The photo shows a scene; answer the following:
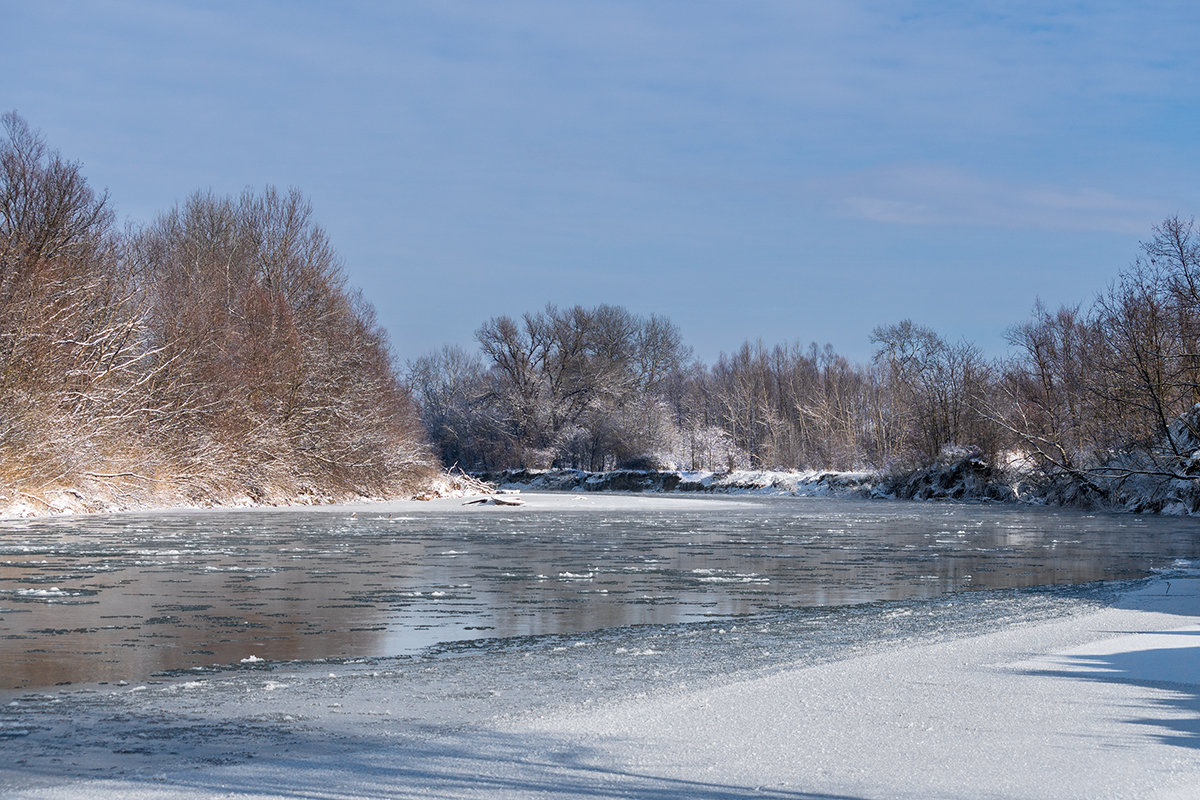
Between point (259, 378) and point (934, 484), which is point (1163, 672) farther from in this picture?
point (934, 484)

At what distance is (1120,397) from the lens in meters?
29.5

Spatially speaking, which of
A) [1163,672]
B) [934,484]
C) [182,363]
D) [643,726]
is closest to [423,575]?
[643,726]

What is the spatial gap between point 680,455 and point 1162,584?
173 ft

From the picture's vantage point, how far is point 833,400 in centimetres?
7756

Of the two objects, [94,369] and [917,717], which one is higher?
[94,369]

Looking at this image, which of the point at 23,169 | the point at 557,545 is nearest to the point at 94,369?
the point at 23,169

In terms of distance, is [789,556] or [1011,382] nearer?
[789,556]

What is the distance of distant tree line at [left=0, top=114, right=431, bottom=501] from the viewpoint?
20.7 m

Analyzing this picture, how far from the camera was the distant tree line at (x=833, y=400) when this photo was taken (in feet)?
93.7

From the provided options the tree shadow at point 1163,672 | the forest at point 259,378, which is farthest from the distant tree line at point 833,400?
the tree shadow at point 1163,672

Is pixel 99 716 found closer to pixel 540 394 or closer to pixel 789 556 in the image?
pixel 789 556

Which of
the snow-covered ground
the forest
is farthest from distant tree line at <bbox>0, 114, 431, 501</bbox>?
the snow-covered ground

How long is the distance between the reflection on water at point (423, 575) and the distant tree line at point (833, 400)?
9547mm

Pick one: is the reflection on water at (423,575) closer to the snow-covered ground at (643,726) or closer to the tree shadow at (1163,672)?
the snow-covered ground at (643,726)
